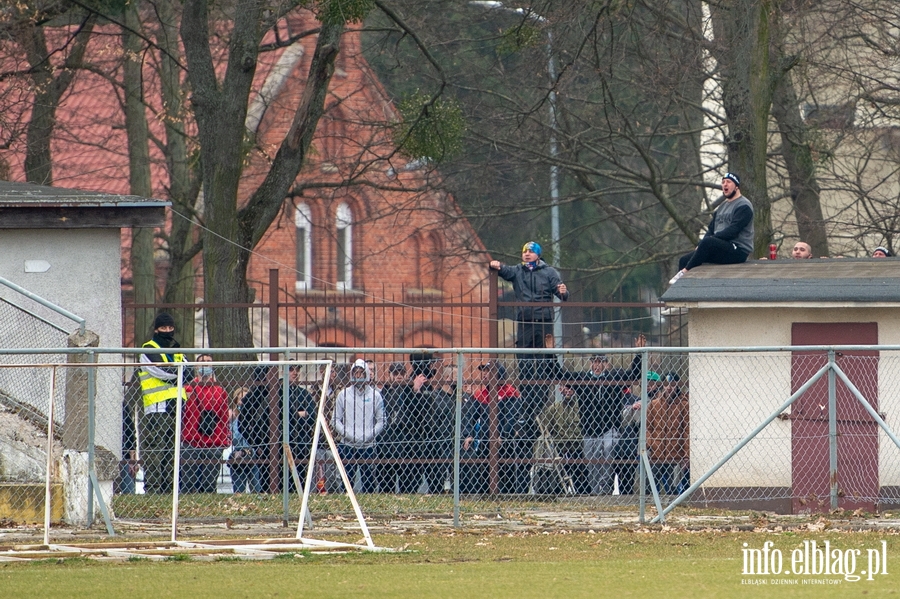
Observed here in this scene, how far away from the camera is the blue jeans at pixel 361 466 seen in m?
13.7

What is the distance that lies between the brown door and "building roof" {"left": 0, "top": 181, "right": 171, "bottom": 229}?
22.7ft

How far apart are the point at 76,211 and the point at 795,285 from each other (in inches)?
297

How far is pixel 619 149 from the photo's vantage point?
81.2ft

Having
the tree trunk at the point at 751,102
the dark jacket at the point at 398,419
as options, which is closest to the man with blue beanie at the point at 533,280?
the dark jacket at the point at 398,419

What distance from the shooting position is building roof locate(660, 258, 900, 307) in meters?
13.6

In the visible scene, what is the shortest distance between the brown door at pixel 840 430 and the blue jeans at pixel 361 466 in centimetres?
421

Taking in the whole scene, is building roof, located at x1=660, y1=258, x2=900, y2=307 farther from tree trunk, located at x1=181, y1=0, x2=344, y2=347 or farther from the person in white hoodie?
tree trunk, located at x1=181, y1=0, x2=344, y2=347

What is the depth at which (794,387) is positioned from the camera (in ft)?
45.4

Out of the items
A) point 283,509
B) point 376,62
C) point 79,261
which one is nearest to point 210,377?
point 283,509

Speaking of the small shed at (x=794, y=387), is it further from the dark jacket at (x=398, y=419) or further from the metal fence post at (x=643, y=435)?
the dark jacket at (x=398, y=419)

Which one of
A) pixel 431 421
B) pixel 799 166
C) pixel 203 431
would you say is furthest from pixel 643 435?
pixel 799 166

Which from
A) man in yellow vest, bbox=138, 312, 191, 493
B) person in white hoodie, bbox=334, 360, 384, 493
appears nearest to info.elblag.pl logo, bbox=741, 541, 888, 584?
person in white hoodie, bbox=334, 360, 384, 493

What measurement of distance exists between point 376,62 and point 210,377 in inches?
581

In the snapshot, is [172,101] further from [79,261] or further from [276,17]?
[79,261]
